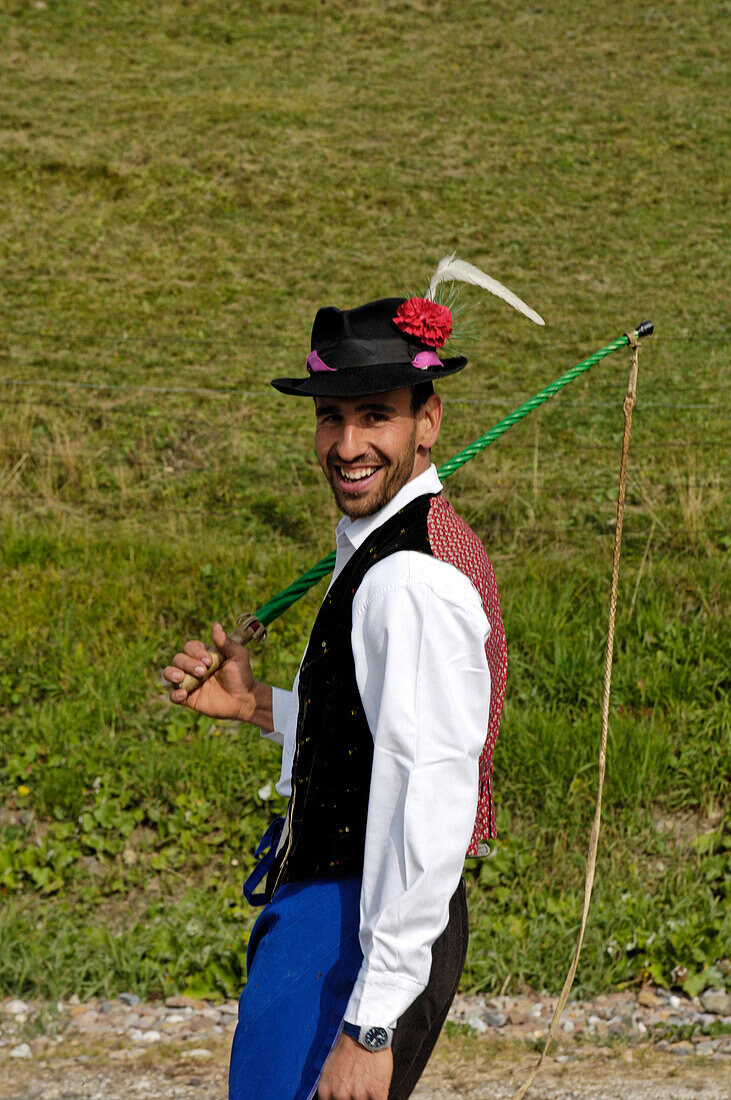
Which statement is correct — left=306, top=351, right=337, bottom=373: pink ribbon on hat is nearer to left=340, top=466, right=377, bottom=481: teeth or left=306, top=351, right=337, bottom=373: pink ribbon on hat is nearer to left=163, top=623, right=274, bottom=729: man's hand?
left=340, top=466, right=377, bottom=481: teeth

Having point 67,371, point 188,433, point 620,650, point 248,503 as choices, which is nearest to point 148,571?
point 248,503

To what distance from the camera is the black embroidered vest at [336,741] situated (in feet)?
6.54

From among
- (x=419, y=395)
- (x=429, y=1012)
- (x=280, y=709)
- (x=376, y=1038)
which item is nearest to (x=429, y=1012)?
(x=429, y=1012)

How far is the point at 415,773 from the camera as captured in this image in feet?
5.90

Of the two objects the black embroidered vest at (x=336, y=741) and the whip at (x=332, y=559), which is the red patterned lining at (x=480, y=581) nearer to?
the black embroidered vest at (x=336, y=741)

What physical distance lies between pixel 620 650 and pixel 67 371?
5333 mm

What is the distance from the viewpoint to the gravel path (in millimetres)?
3707

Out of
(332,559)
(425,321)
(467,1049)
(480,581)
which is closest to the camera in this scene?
(480,581)

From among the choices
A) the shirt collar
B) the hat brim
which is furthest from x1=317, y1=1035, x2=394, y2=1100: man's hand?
the hat brim

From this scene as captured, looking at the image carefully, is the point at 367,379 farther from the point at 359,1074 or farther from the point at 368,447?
the point at 359,1074

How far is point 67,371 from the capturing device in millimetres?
8969

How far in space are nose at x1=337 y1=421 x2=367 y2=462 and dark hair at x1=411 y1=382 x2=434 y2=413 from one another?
0.13 m

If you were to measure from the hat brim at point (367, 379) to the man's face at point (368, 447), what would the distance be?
0.04 metres

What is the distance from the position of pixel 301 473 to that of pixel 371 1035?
598 centimetres
